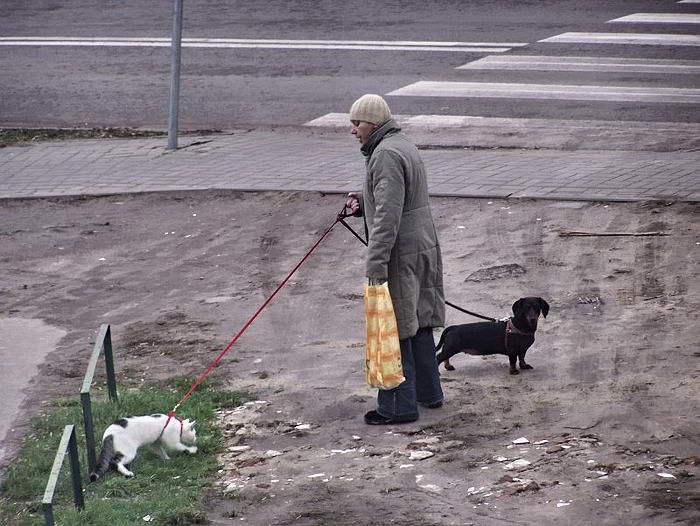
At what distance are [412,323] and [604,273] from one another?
2.98 meters

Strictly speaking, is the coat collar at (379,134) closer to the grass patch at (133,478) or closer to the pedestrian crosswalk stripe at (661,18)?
the grass patch at (133,478)

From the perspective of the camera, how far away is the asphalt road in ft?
53.3

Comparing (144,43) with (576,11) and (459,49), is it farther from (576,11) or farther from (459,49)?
(576,11)

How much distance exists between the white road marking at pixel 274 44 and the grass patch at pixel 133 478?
12.7 m

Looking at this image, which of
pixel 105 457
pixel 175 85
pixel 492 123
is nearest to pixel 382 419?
pixel 105 457

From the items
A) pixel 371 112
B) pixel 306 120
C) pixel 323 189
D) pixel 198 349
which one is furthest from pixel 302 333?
pixel 306 120

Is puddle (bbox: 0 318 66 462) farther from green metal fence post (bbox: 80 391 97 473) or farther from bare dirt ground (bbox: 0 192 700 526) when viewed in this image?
green metal fence post (bbox: 80 391 97 473)

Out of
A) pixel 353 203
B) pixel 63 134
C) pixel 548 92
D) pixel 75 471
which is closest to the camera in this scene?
pixel 75 471

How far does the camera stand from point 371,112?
277 inches

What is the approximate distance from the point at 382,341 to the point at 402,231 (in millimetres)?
658

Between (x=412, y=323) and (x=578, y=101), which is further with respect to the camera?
(x=578, y=101)

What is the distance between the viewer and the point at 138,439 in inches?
268

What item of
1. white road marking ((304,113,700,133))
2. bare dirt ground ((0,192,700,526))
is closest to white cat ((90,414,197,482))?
bare dirt ground ((0,192,700,526))

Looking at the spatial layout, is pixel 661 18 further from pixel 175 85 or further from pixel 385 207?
pixel 385 207
